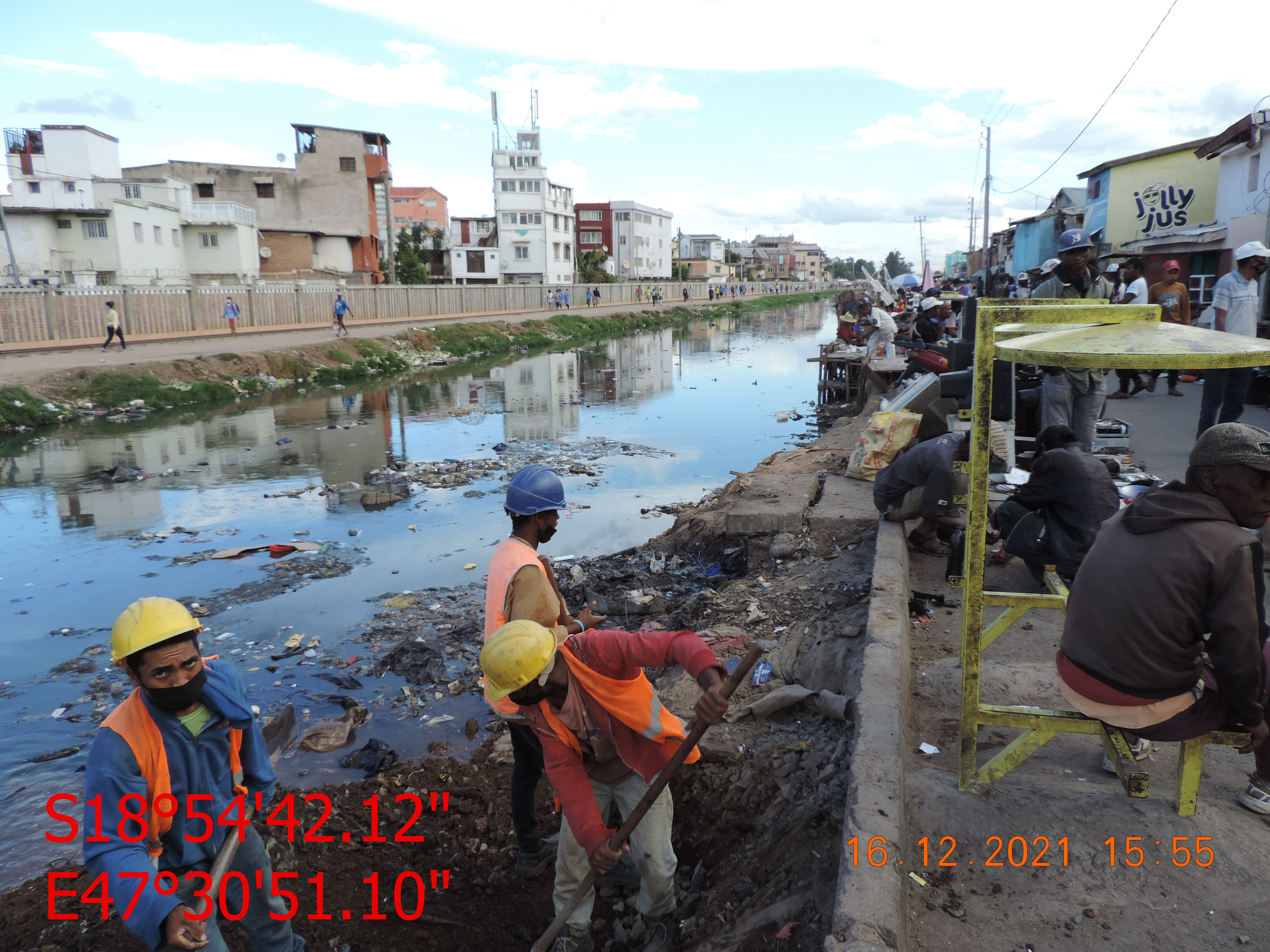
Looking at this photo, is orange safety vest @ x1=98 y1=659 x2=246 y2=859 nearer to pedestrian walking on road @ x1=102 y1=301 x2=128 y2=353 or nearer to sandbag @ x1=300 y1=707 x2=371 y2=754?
sandbag @ x1=300 y1=707 x2=371 y2=754

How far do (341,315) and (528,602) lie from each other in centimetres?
2505

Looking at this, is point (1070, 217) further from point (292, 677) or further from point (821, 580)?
point (292, 677)

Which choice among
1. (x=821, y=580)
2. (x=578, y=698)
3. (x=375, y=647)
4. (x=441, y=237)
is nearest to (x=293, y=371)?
(x=375, y=647)

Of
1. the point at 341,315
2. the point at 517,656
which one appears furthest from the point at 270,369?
the point at 517,656

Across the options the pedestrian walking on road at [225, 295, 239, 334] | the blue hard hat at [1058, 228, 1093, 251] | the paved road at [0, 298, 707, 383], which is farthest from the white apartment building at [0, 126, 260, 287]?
the blue hard hat at [1058, 228, 1093, 251]

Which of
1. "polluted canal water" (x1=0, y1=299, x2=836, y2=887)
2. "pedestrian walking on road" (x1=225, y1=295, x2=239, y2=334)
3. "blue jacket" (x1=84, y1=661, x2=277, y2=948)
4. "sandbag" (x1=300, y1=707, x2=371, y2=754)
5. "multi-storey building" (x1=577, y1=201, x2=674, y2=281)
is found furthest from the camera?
"multi-storey building" (x1=577, y1=201, x2=674, y2=281)

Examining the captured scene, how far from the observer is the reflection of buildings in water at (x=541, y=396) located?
14203mm

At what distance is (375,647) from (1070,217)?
31.3 metres

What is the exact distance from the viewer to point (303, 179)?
43438mm

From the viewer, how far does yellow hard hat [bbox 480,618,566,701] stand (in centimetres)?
227

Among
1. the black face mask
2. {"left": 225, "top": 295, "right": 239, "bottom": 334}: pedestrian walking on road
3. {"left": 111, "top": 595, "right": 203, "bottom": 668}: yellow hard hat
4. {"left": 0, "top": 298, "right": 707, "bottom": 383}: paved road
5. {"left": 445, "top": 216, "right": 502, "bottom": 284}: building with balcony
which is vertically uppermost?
{"left": 445, "top": 216, "right": 502, "bottom": 284}: building with balcony

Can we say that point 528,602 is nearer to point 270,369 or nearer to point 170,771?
point 170,771

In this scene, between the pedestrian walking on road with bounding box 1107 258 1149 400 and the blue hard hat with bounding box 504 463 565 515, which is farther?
the pedestrian walking on road with bounding box 1107 258 1149 400

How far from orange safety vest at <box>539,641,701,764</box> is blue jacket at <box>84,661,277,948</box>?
899 millimetres
